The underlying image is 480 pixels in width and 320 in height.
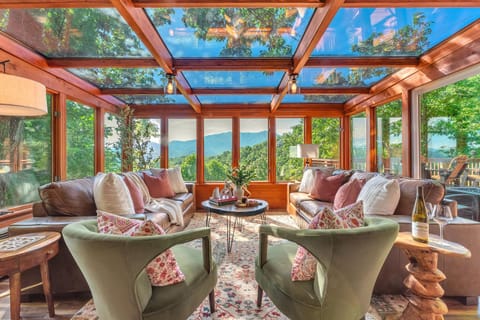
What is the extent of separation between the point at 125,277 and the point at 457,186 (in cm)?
353

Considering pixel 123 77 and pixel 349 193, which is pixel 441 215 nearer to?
pixel 349 193

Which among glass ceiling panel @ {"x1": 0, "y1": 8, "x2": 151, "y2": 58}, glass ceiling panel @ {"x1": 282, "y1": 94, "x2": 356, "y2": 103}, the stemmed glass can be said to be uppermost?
glass ceiling panel @ {"x1": 0, "y1": 8, "x2": 151, "y2": 58}

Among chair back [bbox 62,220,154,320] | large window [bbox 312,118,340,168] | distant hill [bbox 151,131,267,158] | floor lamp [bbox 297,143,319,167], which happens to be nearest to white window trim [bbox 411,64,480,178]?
floor lamp [bbox 297,143,319,167]

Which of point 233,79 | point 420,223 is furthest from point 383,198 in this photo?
point 233,79

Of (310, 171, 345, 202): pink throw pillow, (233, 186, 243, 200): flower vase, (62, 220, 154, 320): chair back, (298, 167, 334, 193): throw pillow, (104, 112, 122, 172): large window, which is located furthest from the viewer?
(104, 112, 122, 172): large window

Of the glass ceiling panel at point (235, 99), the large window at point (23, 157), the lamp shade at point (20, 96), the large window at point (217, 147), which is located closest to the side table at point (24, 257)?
the lamp shade at point (20, 96)

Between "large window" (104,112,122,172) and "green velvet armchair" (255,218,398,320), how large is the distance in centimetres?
459

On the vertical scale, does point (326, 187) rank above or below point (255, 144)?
below

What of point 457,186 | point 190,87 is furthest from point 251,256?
point 190,87

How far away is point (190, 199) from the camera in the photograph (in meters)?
4.16

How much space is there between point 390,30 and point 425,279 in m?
2.36

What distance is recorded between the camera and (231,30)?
7.71 feet

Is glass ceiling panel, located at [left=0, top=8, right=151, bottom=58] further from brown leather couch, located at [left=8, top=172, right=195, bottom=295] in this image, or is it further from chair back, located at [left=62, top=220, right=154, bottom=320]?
chair back, located at [left=62, top=220, right=154, bottom=320]

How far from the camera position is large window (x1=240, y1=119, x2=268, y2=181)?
18.1 feet
